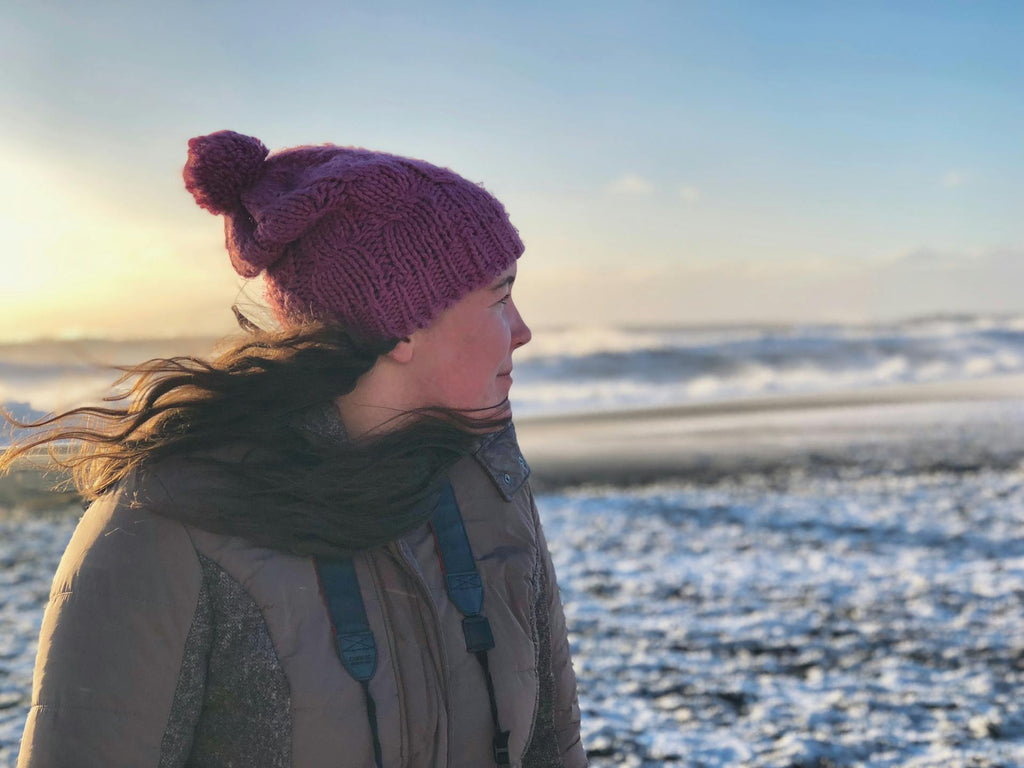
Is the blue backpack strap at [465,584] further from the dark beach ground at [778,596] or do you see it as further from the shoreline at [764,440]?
the shoreline at [764,440]

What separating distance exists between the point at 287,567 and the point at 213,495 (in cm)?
21

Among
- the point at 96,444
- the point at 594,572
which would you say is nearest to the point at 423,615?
the point at 96,444

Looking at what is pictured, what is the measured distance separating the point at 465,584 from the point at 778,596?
5263 millimetres

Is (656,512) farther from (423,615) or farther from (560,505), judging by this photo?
(423,615)

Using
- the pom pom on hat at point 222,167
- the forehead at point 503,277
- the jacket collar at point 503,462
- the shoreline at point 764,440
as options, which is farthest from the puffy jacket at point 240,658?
the shoreline at point 764,440

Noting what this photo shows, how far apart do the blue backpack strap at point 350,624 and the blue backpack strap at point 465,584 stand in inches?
8.9

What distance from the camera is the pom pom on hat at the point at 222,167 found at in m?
2.13

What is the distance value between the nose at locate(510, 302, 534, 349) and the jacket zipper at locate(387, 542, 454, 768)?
24.5 inches

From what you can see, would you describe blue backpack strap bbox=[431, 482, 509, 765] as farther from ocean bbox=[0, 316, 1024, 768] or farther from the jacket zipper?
ocean bbox=[0, 316, 1024, 768]

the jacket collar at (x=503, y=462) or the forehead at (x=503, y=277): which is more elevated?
the forehead at (x=503, y=277)

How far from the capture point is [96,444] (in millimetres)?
1980

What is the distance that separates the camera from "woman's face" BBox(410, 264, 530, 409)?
2.16 metres

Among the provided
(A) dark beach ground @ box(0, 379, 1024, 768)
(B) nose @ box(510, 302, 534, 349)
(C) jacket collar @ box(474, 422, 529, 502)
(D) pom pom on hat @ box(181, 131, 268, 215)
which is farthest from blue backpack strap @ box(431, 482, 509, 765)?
(A) dark beach ground @ box(0, 379, 1024, 768)

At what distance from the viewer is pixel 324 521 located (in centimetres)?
188
